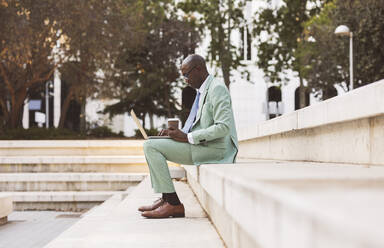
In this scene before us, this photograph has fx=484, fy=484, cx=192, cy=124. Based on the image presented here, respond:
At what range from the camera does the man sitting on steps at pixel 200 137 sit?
4.16 metres

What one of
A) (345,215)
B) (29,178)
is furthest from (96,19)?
(345,215)

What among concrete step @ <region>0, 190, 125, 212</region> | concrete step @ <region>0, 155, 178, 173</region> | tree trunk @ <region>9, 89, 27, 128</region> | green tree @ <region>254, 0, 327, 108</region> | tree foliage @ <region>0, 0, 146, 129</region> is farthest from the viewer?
green tree @ <region>254, 0, 327, 108</region>

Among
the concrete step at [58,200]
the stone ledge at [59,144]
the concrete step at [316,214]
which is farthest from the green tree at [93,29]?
the concrete step at [316,214]

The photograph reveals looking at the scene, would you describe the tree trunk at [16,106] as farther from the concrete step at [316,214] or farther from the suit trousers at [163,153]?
the concrete step at [316,214]

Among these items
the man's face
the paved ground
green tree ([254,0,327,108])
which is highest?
green tree ([254,0,327,108])

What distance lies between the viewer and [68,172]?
12.8 metres

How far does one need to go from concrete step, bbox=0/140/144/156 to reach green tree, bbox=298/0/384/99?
12602 millimetres

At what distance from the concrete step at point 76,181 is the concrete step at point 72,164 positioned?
3.17 feet

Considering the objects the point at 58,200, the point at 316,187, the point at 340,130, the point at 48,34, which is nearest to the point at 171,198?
the point at 340,130

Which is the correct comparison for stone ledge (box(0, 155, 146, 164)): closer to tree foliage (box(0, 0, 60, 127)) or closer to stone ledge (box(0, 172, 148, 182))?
stone ledge (box(0, 172, 148, 182))

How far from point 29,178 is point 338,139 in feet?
29.8

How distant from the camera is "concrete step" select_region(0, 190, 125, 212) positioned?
34.8 feet

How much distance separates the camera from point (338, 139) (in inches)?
159

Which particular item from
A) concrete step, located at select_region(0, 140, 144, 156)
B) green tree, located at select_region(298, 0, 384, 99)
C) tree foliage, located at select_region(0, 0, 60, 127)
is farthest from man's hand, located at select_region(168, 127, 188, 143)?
green tree, located at select_region(298, 0, 384, 99)
